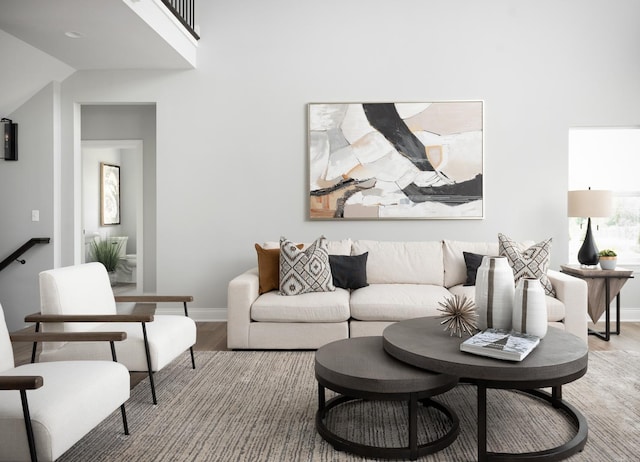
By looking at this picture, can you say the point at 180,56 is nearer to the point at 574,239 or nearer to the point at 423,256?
the point at 423,256

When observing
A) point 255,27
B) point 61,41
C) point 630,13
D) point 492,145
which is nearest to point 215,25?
point 255,27

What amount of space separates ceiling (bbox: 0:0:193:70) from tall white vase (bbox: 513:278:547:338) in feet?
10.7

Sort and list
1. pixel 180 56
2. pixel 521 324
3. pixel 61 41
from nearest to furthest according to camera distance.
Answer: pixel 521 324 < pixel 61 41 < pixel 180 56

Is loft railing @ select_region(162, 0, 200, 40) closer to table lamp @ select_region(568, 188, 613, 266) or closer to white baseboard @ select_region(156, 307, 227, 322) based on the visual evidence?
white baseboard @ select_region(156, 307, 227, 322)

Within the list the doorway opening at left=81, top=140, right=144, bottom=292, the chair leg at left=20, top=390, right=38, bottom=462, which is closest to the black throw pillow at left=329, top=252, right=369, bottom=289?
the chair leg at left=20, top=390, right=38, bottom=462

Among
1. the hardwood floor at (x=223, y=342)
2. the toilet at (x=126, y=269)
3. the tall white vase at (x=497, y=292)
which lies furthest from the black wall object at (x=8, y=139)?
the tall white vase at (x=497, y=292)

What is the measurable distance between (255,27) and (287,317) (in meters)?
3.04

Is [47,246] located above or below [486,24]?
below

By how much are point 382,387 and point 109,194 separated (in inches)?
269

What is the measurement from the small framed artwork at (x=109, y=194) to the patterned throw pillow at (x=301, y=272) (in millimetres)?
4655

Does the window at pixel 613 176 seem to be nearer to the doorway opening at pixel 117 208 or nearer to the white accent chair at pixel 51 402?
the white accent chair at pixel 51 402

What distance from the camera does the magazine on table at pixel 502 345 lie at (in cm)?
221

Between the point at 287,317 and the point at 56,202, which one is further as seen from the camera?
the point at 56,202

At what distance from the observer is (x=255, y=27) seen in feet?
16.8
